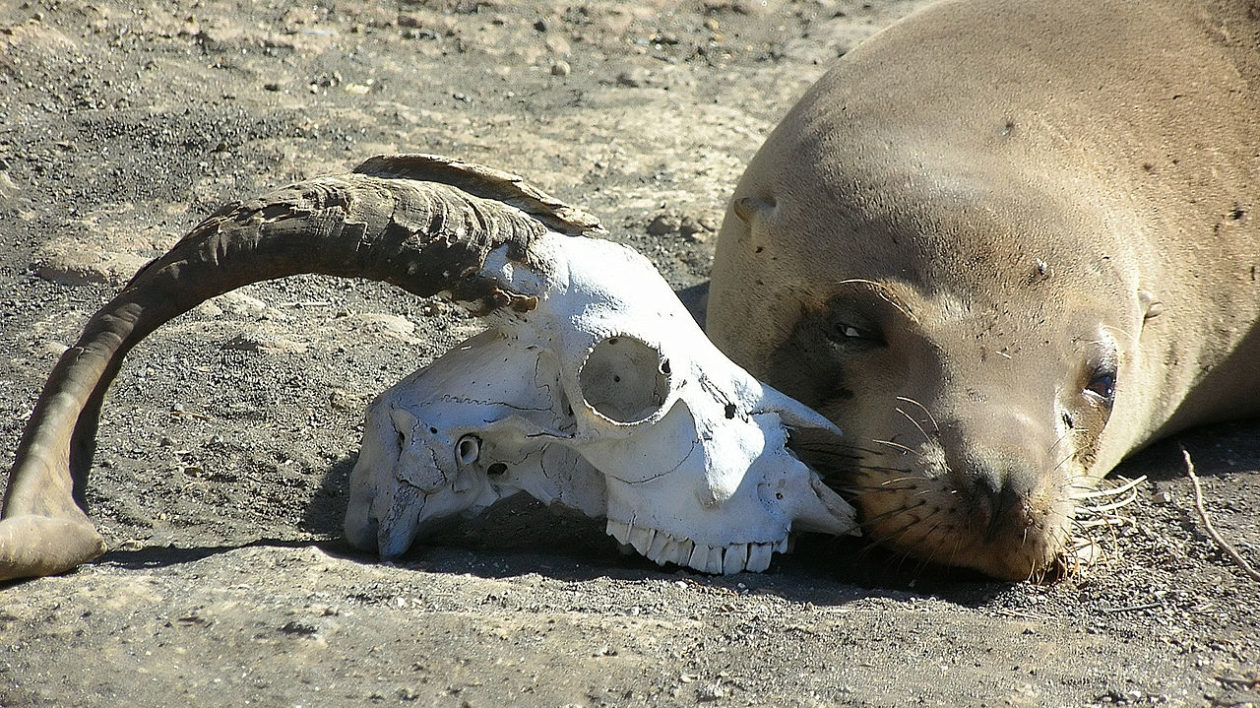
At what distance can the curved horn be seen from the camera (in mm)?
2773

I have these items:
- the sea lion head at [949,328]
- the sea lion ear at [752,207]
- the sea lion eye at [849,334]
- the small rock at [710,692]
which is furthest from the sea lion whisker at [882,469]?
the sea lion ear at [752,207]

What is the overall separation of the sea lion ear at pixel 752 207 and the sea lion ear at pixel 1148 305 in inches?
41.2

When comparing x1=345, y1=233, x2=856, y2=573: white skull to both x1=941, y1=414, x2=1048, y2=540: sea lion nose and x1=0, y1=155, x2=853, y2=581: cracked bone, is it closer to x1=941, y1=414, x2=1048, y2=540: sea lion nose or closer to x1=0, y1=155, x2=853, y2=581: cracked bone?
x1=0, y1=155, x2=853, y2=581: cracked bone

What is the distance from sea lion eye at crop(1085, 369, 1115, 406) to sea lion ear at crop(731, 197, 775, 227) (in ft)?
3.44

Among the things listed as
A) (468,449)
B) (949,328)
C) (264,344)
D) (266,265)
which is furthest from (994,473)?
(264,344)

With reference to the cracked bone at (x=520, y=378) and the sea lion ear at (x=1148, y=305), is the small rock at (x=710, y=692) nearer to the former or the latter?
the cracked bone at (x=520, y=378)

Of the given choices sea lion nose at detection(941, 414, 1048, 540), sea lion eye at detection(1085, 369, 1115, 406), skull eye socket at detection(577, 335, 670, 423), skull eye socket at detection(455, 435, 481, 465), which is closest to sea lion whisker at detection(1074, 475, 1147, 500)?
sea lion eye at detection(1085, 369, 1115, 406)

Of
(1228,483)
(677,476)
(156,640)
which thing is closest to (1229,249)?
(1228,483)

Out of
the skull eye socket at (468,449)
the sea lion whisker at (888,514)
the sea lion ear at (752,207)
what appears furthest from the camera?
the sea lion ear at (752,207)

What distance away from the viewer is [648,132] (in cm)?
670

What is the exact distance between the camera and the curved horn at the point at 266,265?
2.77 metres

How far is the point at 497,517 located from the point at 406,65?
13.8ft

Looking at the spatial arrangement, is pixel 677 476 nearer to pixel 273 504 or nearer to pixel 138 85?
pixel 273 504

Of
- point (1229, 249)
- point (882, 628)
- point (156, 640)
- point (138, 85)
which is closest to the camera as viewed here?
point (156, 640)
